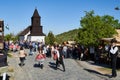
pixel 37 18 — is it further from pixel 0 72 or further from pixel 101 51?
pixel 0 72

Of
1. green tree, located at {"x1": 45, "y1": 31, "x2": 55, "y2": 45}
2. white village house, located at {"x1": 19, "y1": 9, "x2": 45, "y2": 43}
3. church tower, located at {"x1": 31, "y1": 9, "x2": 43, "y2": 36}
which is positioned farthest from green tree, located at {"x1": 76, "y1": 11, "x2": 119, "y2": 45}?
→ church tower, located at {"x1": 31, "y1": 9, "x2": 43, "y2": 36}

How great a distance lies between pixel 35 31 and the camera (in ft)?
338

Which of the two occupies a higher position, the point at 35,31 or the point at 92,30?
the point at 35,31

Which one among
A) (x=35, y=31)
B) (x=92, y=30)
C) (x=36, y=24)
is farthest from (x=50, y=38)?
(x=92, y=30)

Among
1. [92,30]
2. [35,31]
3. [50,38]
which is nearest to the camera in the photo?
[92,30]

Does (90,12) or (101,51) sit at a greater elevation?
(90,12)

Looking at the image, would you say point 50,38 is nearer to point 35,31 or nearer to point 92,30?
point 35,31

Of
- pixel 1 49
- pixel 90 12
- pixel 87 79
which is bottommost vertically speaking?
pixel 87 79

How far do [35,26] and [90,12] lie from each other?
6359 cm

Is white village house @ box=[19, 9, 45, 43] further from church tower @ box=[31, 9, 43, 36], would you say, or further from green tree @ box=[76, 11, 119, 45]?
green tree @ box=[76, 11, 119, 45]

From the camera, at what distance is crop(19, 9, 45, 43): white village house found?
100 m

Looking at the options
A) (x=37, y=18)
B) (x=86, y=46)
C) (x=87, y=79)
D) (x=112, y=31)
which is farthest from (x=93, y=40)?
(x=37, y=18)

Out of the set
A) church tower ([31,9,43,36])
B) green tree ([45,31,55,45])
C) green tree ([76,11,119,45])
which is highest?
church tower ([31,9,43,36])

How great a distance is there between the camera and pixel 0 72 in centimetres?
1986
